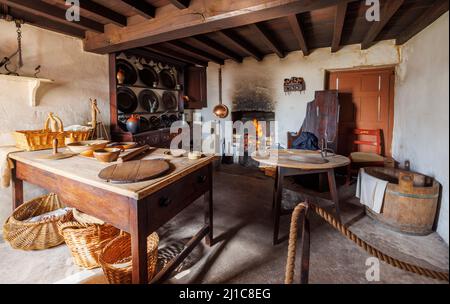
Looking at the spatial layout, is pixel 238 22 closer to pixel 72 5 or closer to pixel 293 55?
pixel 72 5

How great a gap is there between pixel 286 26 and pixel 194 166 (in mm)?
2580

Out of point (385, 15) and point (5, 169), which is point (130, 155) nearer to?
point (5, 169)

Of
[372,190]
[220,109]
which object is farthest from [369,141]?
[220,109]

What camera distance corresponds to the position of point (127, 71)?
12.3 feet

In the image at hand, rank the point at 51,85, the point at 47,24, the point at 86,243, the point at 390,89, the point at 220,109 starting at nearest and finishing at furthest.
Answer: the point at 86,243 < the point at 47,24 < the point at 51,85 < the point at 390,89 < the point at 220,109

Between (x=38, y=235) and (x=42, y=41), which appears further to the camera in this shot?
(x=42, y=41)

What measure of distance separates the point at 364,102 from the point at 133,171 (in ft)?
13.5

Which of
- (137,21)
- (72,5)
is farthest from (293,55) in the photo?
(72,5)

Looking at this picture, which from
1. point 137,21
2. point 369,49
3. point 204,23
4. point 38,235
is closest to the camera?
point 38,235

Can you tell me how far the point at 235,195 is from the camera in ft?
10.3

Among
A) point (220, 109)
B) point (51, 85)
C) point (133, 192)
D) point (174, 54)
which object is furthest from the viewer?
point (220, 109)

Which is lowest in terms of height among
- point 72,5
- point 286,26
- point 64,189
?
point 64,189

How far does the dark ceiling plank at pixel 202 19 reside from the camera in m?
1.82
